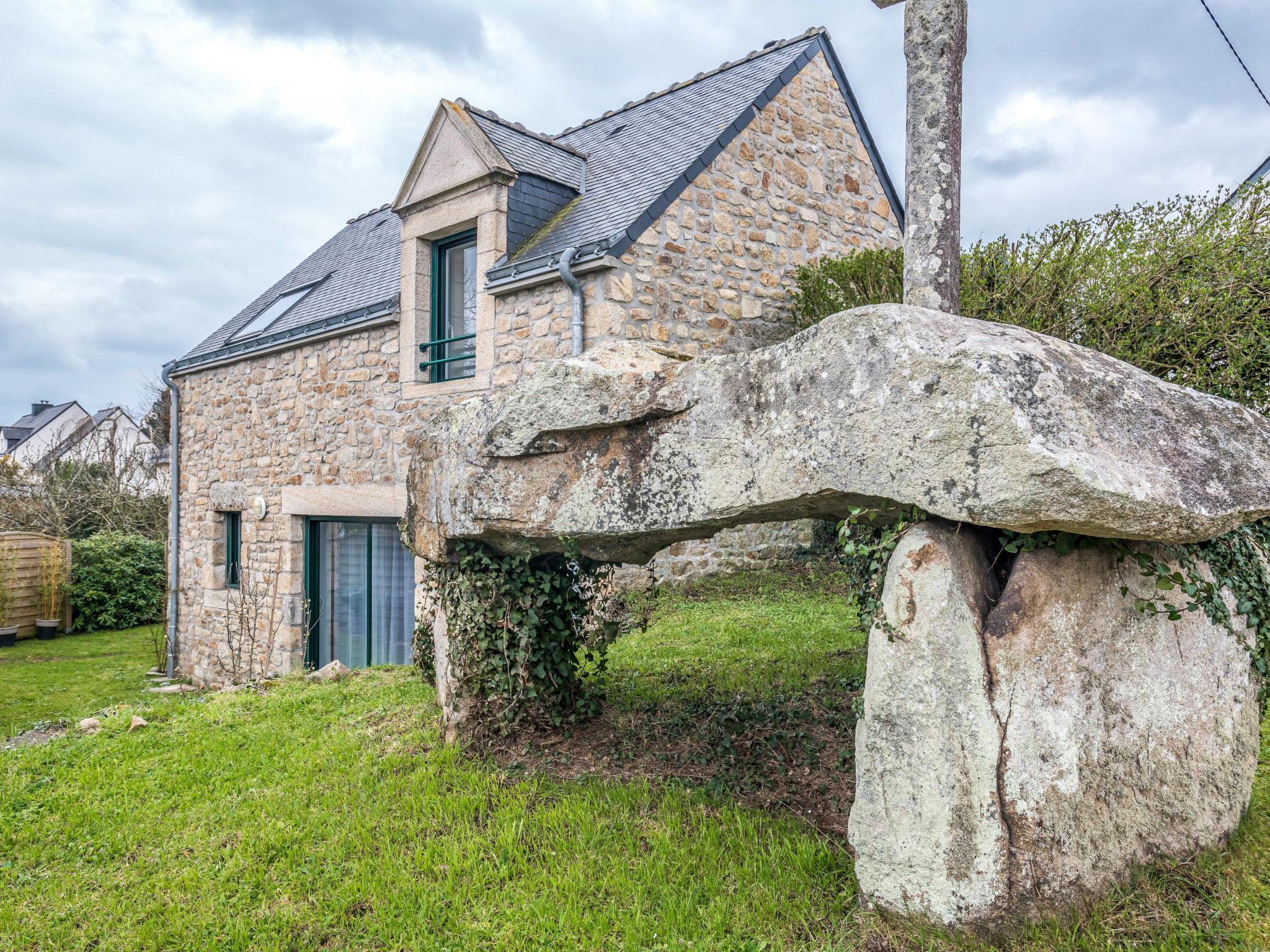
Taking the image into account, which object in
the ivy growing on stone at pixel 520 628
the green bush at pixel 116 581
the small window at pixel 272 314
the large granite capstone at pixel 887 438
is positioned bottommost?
the green bush at pixel 116 581

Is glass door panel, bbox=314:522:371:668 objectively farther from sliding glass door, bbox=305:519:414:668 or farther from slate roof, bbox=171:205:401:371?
slate roof, bbox=171:205:401:371

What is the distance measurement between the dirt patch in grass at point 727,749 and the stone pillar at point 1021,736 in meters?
0.85

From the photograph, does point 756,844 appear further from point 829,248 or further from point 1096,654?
point 829,248

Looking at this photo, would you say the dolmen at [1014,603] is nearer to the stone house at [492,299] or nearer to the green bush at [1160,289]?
the green bush at [1160,289]

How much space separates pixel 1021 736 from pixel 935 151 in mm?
2665

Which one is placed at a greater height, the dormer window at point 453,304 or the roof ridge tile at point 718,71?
the roof ridge tile at point 718,71

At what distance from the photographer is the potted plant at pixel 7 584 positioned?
1438 centimetres

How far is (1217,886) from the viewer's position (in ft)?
8.06

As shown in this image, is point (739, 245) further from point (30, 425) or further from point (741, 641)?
point (30, 425)

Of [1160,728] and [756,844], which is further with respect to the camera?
[756,844]

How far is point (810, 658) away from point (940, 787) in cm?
311

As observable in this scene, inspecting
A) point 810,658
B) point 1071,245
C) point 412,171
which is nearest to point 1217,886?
point 810,658

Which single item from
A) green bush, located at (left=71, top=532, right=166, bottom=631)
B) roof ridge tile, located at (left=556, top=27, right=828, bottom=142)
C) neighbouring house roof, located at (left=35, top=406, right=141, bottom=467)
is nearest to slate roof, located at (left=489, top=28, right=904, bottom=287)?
roof ridge tile, located at (left=556, top=27, right=828, bottom=142)

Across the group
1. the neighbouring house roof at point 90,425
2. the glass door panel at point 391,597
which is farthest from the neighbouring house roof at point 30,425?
the glass door panel at point 391,597
